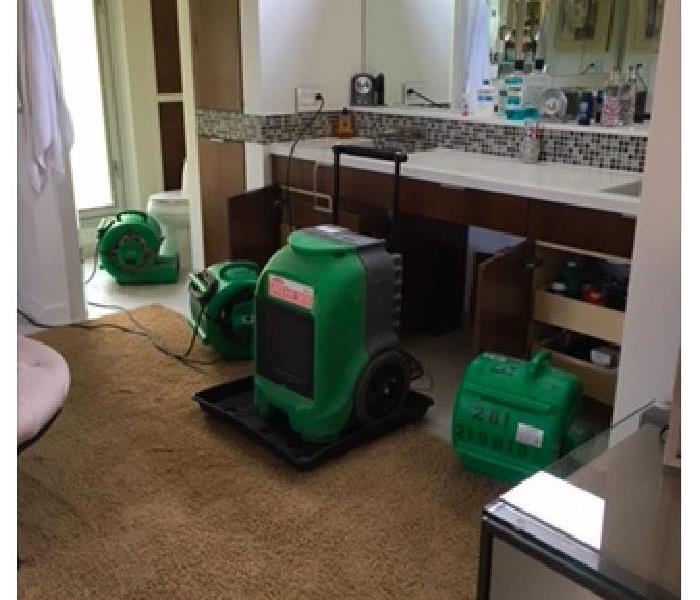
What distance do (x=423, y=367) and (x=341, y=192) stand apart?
89 cm

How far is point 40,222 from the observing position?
11.0ft

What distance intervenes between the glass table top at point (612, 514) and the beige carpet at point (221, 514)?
75 centimetres

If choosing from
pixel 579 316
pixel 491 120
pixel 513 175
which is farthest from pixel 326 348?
pixel 491 120

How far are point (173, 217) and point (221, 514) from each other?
2.67m

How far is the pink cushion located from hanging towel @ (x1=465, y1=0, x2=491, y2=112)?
2.25 meters

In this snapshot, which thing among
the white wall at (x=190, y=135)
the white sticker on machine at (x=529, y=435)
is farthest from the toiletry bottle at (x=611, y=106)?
the white wall at (x=190, y=135)

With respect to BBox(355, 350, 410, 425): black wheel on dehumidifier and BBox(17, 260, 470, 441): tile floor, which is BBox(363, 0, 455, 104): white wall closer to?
BBox(17, 260, 470, 441): tile floor

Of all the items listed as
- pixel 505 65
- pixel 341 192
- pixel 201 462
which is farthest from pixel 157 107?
pixel 201 462

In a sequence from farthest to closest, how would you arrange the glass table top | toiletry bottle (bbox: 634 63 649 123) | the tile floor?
toiletry bottle (bbox: 634 63 649 123) < the tile floor < the glass table top

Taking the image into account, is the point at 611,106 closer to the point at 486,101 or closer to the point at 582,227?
the point at 486,101

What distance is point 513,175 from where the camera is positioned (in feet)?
9.14

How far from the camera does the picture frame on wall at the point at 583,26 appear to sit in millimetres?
3061

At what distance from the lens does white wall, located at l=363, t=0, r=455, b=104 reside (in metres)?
3.72

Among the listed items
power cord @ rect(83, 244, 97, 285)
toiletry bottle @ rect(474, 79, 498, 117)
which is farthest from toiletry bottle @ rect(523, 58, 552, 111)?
power cord @ rect(83, 244, 97, 285)
